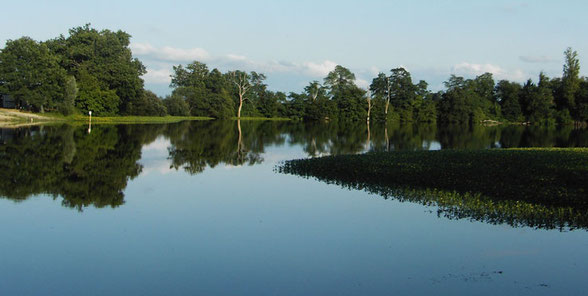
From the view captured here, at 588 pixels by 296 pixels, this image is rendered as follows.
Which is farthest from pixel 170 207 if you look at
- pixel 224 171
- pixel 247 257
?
pixel 224 171

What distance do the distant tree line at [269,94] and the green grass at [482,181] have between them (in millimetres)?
65813

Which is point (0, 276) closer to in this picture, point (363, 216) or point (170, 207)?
point (170, 207)

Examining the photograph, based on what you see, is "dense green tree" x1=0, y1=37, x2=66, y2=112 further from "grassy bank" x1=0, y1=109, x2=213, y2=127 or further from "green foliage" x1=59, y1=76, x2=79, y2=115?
"grassy bank" x1=0, y1=109, x2=213, y2=127

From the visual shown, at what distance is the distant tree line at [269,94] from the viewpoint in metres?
80.8

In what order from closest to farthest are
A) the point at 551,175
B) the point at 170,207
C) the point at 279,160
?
the point at 170,207, the point at 551,175, the point at 279,160

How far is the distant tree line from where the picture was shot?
80.8 metres

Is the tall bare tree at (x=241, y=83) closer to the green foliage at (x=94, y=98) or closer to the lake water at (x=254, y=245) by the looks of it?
the green foliage at (x=94, y=98)

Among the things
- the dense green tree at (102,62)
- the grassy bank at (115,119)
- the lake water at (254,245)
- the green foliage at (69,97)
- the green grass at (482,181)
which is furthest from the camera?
the dense green tree at (102,62)

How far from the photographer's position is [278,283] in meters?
8.38

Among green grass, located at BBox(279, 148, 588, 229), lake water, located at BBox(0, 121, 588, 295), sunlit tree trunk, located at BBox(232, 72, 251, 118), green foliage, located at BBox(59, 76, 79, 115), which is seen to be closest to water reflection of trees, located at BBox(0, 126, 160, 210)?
lake water, located at BBox(0, 121, 588, 295)

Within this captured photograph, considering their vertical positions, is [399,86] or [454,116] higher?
[399,86]

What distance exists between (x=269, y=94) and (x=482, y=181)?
107159 mm

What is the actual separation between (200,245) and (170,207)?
4.56 metres

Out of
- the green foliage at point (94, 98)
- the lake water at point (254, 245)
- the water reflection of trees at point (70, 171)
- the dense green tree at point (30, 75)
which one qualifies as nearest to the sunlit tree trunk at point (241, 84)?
the green foliage at point (94, 98)
